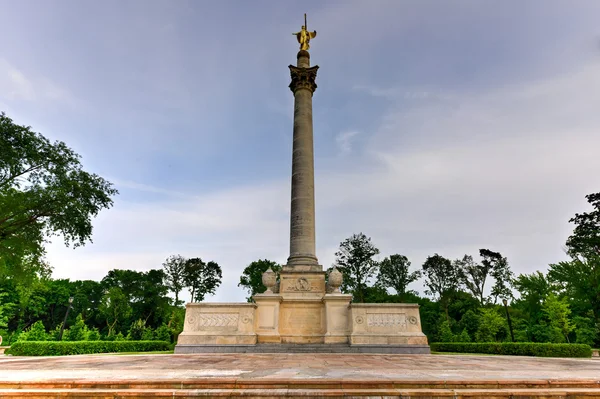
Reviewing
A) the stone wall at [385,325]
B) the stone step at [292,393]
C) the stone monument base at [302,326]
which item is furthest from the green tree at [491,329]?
the stone step at [292,393]

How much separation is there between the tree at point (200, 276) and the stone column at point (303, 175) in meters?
53.6

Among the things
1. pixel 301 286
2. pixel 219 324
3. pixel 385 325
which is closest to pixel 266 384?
pixel 219 324

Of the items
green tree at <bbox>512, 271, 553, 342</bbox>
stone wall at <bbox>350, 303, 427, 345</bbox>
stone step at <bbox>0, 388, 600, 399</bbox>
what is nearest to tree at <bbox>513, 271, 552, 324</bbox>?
green tree at <bbox>512, 271, 553, 342</bbox>

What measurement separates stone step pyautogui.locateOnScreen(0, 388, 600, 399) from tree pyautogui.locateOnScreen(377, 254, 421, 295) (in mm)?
51515

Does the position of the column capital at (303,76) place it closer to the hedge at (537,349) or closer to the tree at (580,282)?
the hedge at (537,349)

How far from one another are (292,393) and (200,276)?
72.9 m

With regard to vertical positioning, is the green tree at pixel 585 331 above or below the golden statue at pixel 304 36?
below

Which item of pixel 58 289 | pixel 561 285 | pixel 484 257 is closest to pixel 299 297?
pixel 561 285

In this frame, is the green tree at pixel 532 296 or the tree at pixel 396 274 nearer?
the green tree at pixel 532 296

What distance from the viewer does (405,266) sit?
196 ft

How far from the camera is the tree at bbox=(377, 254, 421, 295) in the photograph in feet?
191

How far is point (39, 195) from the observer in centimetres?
2414

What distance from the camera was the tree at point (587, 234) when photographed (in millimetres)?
43062

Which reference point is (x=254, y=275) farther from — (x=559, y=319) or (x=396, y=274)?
(x=559, y=319)
